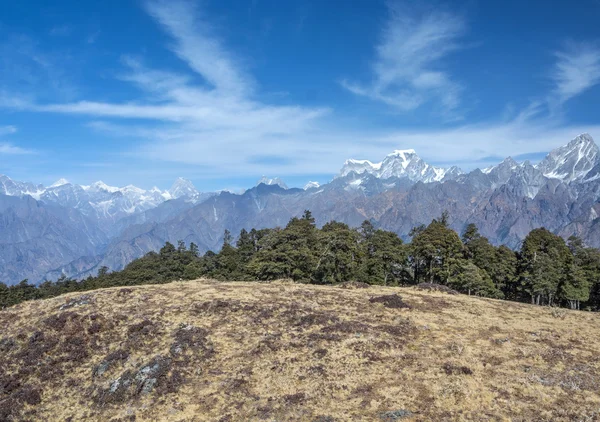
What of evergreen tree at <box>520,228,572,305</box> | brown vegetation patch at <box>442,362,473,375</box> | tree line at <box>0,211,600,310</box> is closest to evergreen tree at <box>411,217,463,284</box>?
tree line at <box>0,211,600,310</box>

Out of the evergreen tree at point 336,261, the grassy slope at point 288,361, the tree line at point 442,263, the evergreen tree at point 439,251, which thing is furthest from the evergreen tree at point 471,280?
the grassy slope at point 288,361

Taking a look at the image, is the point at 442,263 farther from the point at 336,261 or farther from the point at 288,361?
the point at 288,361

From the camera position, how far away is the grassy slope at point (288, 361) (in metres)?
21.2

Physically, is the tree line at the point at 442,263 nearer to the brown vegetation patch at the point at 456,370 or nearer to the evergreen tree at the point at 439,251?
the evergreen tree at the point at 439,251

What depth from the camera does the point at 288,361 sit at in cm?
2680

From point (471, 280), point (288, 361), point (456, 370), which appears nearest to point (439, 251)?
point (471, 280)

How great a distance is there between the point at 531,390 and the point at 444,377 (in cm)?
483

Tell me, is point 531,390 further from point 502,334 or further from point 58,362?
point 58,362

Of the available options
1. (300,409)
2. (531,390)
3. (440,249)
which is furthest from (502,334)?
(440,249)

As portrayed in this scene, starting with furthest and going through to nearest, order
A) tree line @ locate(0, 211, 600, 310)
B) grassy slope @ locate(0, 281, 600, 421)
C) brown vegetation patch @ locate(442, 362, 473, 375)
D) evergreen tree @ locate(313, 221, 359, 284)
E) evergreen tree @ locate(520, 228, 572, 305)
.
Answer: evergreen tree @ locate(313, 221, 359, 284) < tree line @ locate(0, 211, 600, 310) < evergreen tree @ locate(520, 228, 572, 305) < brown vegetation patch @ locate(442, 362, 473, 375) < grassy slope @ locate(0, 281, 600, 421)

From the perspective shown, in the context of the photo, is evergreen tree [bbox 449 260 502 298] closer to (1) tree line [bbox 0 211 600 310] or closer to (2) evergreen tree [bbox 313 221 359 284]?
(1) tree line [bbox 0 211 600 310]

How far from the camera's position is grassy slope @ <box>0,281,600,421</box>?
837 inches

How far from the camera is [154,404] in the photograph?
74.3 feet

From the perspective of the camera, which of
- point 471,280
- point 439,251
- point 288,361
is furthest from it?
point 439,251
